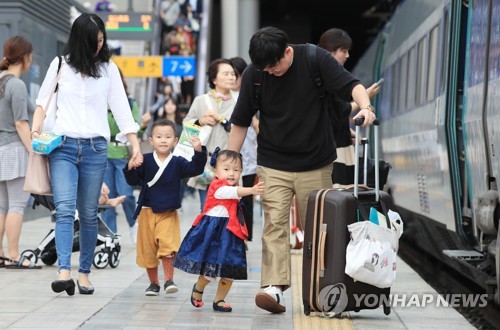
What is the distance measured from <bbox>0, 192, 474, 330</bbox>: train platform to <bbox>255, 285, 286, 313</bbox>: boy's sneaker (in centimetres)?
5

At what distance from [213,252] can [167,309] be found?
0.50 metres

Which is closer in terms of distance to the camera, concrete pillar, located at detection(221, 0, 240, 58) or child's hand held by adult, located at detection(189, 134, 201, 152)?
child's hand held by adult, located at detection(189, 134, 201, 152)

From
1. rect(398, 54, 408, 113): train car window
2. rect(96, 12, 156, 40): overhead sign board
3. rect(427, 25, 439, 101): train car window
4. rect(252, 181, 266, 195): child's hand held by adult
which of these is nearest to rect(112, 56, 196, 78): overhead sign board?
rect(96, 12, 156, 40): overhead sign board

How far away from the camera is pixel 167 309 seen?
669cm

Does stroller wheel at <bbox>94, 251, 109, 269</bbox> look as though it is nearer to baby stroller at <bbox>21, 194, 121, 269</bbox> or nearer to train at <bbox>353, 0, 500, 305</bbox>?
baby stroller at <bbox>21, 194, 121, 269</bbox>

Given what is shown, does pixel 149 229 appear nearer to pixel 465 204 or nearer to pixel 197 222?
pixel 197 222

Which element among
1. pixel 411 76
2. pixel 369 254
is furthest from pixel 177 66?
pixel 369 254

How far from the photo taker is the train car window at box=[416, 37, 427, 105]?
11125 millimetres

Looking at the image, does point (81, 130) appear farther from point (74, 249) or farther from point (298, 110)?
point (74, 249)

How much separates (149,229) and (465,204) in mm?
2593

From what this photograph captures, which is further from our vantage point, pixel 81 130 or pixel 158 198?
pixel 158 198

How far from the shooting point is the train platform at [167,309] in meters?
6.11

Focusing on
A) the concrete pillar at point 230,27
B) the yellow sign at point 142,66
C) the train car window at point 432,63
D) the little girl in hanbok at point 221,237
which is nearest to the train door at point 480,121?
the little girl in hanbok at point 221,237

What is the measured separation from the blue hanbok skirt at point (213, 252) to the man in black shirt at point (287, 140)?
0.18 m
